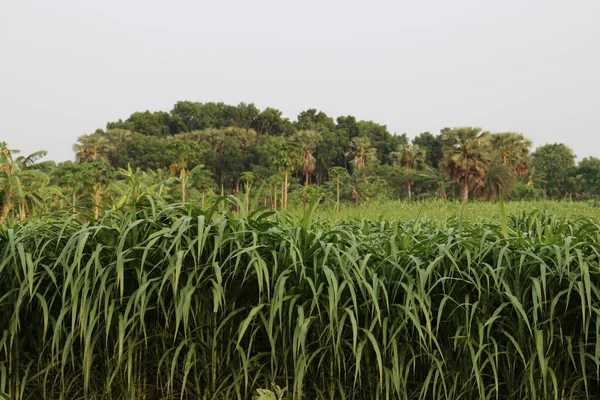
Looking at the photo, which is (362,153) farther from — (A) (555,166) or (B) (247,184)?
(B) (247,184)

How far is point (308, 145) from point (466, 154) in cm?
1965

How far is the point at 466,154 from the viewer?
32094 mm

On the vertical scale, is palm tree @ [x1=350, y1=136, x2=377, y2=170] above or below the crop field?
above

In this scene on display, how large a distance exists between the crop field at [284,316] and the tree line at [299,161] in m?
19.0

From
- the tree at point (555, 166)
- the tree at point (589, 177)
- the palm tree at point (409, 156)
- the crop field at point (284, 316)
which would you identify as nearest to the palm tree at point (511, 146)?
the tree at point (589, 177)

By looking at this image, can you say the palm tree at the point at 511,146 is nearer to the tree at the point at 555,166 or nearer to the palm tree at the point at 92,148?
the tree at the point at 555,166

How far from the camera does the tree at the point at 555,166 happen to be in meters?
48.0

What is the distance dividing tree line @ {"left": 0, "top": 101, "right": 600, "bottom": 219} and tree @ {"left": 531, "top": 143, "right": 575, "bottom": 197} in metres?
0.10

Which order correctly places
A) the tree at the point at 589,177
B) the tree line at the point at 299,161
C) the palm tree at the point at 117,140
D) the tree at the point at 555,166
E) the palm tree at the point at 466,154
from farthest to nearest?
the palm tree at the point at 117,140 < the tree at the point at 555,166 < the tree at the point at 589,177 < the palm tree at the point at 466,154 < the tree line at the point at 299,161

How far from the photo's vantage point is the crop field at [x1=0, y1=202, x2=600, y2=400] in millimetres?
1974

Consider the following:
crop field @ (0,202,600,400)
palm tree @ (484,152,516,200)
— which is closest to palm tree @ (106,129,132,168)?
palm tree @ (484,152,516,200)

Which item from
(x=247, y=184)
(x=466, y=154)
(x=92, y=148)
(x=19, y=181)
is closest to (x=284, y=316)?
(x=247, y=184)

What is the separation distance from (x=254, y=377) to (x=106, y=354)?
624mm

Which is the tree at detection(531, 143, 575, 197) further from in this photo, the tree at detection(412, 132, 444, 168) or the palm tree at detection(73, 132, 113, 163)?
the palm tree at detection(73, 132, 113, 163)
